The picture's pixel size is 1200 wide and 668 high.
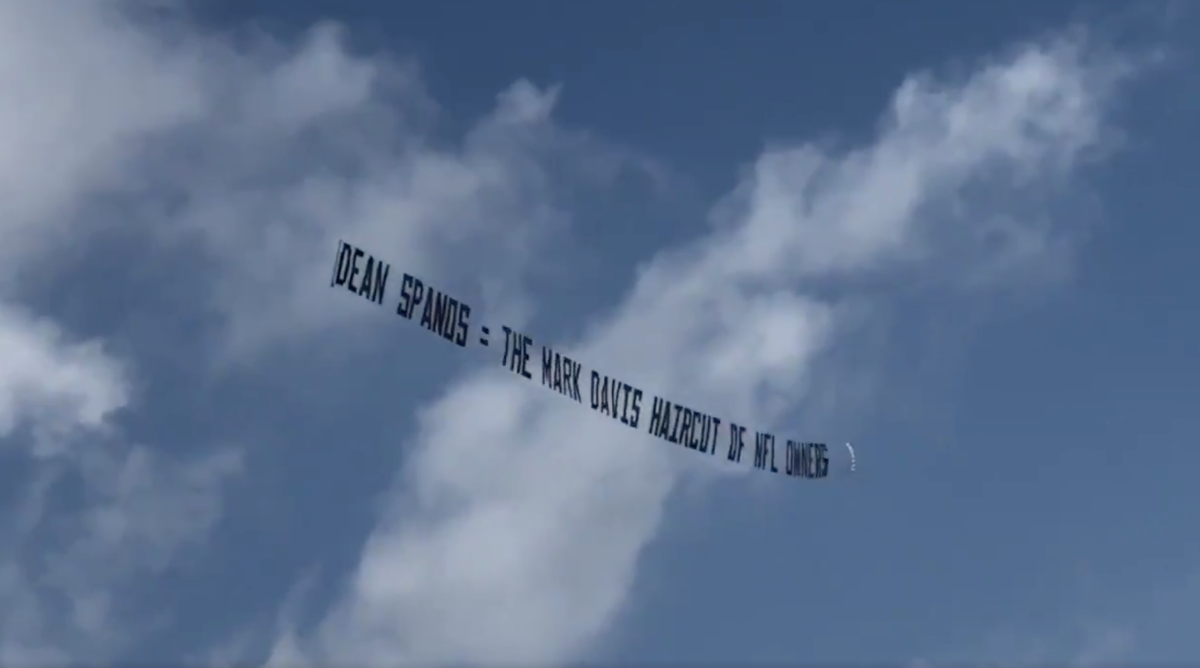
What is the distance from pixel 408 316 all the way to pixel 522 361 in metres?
Answer: 4.92

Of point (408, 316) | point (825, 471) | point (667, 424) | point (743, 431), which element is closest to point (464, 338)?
point (408, 316)

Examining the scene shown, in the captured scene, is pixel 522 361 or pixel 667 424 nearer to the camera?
pixel 522 361

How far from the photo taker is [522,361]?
45.7 m

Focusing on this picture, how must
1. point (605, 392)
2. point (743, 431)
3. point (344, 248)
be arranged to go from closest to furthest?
point (344, 248) < point (605, 392) < point (743, 431)

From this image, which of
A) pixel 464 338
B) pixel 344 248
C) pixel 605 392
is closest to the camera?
pixel 344 248

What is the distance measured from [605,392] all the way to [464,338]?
→ 23.7 ft

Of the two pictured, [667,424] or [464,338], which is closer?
[464,338]

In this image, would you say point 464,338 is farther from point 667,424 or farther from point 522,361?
point 667,424

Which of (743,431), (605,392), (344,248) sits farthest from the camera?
(743,431)

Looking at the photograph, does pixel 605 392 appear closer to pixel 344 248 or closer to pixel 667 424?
pixel 667 424

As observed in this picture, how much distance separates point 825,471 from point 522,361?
17480 millimetres

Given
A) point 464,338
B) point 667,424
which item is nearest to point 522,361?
point 464,338

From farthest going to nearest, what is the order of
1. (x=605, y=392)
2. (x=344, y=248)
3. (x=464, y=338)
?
1. (x=605, y=392)
2. (x=464, y=338)
3. (x=344, y=248)

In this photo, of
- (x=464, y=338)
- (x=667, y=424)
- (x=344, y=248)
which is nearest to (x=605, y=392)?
(x=667, y=424)
